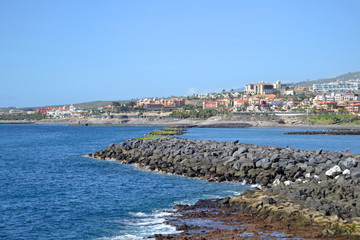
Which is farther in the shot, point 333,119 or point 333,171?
point 333,119

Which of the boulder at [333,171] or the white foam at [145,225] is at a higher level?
the boulder at [333,171]

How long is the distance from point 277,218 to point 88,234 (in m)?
6.48

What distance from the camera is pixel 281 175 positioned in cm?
2442

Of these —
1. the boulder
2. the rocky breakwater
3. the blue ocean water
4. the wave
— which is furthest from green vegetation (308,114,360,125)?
the wave

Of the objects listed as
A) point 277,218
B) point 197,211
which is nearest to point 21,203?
point 197,211

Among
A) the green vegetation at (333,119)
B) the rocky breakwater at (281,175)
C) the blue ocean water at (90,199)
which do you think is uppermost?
the rocky breakwater at (281,175)

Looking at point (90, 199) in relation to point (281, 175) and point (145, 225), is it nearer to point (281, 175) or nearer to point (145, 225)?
point (145, 225)

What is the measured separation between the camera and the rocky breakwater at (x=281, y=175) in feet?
50.0

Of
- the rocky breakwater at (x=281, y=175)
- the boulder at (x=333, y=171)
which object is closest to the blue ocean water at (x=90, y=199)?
the rocky breakwater at (x=281, y=175)

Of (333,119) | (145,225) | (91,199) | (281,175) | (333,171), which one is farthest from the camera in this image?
(333,119)

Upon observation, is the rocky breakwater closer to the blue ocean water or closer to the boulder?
the boulder

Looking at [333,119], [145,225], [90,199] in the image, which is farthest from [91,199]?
[333,119]

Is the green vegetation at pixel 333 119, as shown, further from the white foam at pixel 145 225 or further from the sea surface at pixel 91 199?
the white foam at pixel 145 225

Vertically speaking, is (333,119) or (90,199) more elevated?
(90,199)
